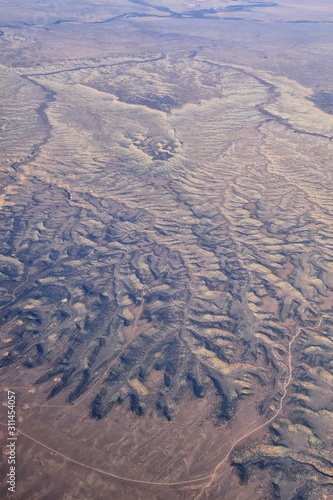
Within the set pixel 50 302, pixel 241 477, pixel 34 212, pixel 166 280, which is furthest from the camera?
pixel 34 212

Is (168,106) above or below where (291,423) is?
above

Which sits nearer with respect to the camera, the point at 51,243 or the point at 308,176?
the point at 51,243

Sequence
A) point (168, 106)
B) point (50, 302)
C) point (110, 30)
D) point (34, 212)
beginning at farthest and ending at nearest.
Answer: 1. point (110, 30)
2. point (168, 106)
3. point (34, 212)
4. point (50, 302)

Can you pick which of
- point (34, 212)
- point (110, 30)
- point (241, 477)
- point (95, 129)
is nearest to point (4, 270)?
point (34, 212)

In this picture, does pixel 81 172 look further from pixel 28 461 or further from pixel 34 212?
pixel 28 461

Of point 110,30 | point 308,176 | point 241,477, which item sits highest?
point 110,30

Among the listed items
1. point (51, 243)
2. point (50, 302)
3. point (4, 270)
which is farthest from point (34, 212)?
point (50, 302)
